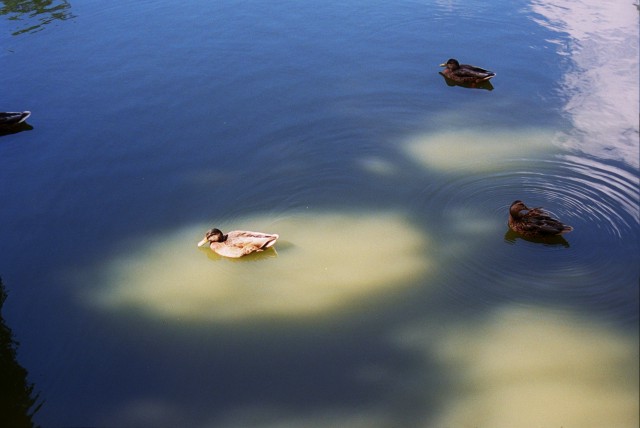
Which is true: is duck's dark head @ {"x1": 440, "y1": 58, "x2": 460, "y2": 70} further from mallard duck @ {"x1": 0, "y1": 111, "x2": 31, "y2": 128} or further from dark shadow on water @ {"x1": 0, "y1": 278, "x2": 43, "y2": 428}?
dark shadow on water @ {"x1": 0, "y1": 278, "x2": 43, "y2": 428}

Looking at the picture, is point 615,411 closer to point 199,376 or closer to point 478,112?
point 199,376

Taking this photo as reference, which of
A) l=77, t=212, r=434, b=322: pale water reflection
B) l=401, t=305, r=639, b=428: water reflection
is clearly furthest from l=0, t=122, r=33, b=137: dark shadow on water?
l=401, t=305, r=639, b=428: water reflection

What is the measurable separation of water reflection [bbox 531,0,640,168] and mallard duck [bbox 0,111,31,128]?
8.15 meters

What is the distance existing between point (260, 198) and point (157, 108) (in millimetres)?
3296

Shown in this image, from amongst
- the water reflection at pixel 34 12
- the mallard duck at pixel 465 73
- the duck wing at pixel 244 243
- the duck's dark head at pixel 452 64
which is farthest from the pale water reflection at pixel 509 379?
the water reflection at pixel 34 12

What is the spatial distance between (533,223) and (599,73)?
4.71 meters

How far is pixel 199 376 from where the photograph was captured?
19.6ft

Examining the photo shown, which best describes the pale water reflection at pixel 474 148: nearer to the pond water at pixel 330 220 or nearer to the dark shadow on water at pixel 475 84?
the pond water at pixel 330 220

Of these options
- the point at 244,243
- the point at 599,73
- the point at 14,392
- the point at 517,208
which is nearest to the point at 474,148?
the point at 517,208

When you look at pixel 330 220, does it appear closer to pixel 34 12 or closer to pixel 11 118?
pixel 11 118

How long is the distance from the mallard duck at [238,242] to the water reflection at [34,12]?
894 centimetres

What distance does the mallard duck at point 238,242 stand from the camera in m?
7.09

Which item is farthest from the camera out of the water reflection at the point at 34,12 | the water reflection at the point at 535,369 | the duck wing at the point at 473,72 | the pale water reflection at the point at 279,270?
the water reflection at the point at 34,12

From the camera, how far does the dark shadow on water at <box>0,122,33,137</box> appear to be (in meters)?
10.0
